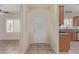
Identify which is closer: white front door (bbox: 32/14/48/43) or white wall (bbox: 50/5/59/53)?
white wall (bbox: 50/5/59/53)

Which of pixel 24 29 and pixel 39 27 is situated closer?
pixel 24 29

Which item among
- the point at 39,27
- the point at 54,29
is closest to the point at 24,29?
the point at 39,27

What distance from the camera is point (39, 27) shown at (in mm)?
2158

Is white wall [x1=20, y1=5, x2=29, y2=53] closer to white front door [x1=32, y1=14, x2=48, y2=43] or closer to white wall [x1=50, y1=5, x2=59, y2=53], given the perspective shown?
white front door [x1=32, y1=14, x2=48, y2=43]

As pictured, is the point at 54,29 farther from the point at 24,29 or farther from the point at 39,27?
the point at 24,29

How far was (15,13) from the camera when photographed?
215 cm

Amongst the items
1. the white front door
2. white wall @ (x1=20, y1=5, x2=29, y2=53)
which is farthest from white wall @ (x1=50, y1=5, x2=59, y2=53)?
white wall @ (x1=20, y1=5, x2=29, y2=53)

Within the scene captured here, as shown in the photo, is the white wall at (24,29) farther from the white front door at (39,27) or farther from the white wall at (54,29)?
the white wall at (54,29)

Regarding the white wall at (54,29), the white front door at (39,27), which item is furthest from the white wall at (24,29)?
the white wall at (54,29)

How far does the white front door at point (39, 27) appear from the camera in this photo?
6.89ft

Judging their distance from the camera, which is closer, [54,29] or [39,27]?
[54,29]

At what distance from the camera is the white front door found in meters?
2.10

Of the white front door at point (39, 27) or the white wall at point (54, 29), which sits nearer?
the white wall at point (54, 29)

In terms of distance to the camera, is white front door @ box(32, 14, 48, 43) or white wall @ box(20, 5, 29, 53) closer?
white wall @ box(20, 5, 29, 53)
